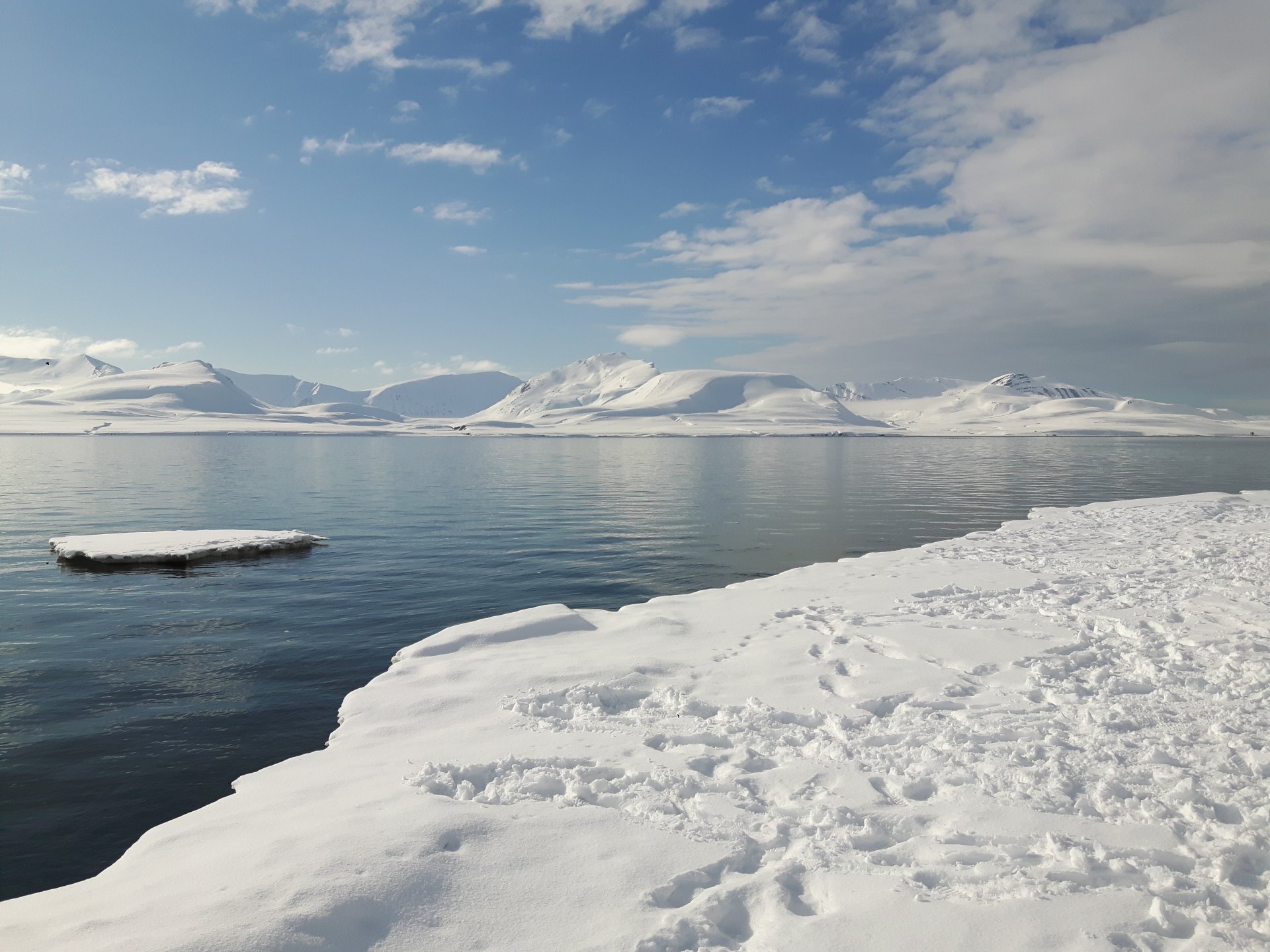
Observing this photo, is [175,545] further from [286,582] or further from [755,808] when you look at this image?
[755,808]

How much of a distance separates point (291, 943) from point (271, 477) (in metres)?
62.9

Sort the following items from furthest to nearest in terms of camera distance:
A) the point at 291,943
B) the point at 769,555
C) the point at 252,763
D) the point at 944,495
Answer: the point at 944,495 < the point at 769,555 < the point at 252,763 < the point at 291,943

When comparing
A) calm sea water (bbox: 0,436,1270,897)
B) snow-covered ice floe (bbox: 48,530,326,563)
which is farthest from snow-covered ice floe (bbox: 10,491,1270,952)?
snow-covered ice floe (bbox: 48,530,326,563)

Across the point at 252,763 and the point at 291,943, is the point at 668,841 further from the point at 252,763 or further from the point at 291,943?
the point at 252,763

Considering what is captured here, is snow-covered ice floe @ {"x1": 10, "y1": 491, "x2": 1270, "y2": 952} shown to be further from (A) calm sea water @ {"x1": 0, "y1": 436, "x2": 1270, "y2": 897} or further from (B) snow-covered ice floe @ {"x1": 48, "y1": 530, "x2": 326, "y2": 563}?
(B) snow-covered ice floe @ {"x1": 48, "y1": 530, "x2": 326, "y2": 563}

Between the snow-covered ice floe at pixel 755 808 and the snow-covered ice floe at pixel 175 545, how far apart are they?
14.7m

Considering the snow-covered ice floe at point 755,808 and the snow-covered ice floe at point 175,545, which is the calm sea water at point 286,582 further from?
the snow-covered ice floe at point 755,808

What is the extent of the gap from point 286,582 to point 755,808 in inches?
707

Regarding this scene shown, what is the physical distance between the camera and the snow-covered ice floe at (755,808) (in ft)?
17.1

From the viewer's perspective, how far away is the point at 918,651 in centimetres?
1142

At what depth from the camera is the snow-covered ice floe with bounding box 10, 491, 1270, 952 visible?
521 centimetres

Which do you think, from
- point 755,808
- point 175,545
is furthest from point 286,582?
point 755,808

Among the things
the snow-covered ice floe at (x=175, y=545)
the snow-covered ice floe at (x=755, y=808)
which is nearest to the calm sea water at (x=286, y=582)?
the snow-covered ice floe at (x=175, y=545)

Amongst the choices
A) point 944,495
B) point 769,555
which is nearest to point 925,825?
point 769,555
